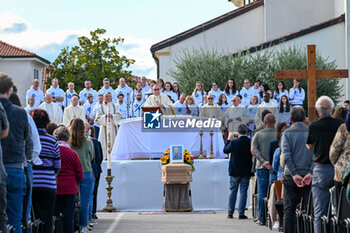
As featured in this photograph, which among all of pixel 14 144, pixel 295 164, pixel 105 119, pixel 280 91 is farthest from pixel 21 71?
pixel 14 144

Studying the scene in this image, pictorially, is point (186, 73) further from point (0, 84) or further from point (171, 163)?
point (0, 84)

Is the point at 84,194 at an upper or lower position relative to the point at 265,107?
lower

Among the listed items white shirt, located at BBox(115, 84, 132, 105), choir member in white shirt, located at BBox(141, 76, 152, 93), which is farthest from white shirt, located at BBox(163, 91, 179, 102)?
choir member in white shirt, located at BBox(141, 76, 152, 93)

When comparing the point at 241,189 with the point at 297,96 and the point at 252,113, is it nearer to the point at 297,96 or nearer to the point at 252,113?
the point at 252,113

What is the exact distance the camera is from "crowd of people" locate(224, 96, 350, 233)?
9703 mm

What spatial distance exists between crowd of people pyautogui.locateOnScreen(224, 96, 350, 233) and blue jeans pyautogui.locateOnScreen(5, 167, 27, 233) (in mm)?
3616

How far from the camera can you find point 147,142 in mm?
24719

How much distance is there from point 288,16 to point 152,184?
30.0 metres

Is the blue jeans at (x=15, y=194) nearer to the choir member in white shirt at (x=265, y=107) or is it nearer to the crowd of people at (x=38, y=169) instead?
the crowd of people at (x=38, y=169)

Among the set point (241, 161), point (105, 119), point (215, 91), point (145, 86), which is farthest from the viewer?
point (145, 86)

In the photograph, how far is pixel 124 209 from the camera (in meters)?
20.8

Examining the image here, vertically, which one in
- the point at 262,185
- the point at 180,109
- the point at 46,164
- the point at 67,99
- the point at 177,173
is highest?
the point at 67,99

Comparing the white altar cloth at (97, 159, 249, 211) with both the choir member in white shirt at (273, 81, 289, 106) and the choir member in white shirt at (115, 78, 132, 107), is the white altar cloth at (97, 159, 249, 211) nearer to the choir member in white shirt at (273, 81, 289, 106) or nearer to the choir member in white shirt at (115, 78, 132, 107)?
the choir member in white shirt at (115, 78, 132, 107)

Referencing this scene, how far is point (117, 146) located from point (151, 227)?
9.33 m
